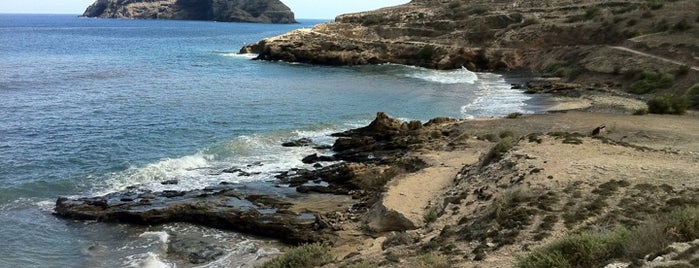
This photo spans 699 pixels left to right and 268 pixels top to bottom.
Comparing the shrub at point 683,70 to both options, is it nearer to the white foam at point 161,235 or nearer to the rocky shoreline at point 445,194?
the rocky shoreline at point 445,194

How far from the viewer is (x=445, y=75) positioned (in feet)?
212

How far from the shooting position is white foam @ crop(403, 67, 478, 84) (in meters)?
59.3

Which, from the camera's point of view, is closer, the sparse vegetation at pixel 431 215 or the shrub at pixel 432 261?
the shrub at pixel 432 261

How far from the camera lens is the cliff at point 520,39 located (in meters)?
50.2

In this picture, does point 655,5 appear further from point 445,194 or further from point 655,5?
point 445,194

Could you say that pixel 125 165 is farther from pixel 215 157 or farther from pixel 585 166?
pixel 585 166

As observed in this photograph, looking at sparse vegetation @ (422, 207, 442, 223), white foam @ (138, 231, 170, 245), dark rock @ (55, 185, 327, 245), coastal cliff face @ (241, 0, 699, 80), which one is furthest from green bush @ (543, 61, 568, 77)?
white foam @ (138, 231, 170, 245)

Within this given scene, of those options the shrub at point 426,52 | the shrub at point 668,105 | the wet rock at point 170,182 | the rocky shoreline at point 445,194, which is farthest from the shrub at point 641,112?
the shrub at point 426,52

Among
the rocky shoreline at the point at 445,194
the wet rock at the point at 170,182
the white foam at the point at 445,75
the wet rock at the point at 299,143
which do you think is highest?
the rocky shoreline at the point at 445,194

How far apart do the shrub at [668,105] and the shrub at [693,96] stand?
2.03 meters

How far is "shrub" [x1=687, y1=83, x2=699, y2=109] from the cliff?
306 cm

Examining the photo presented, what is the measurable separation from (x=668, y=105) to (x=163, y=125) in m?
29.7

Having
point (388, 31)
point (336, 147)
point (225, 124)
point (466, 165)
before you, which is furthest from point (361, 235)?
point (388, 31)

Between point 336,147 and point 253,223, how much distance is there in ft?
38.4
